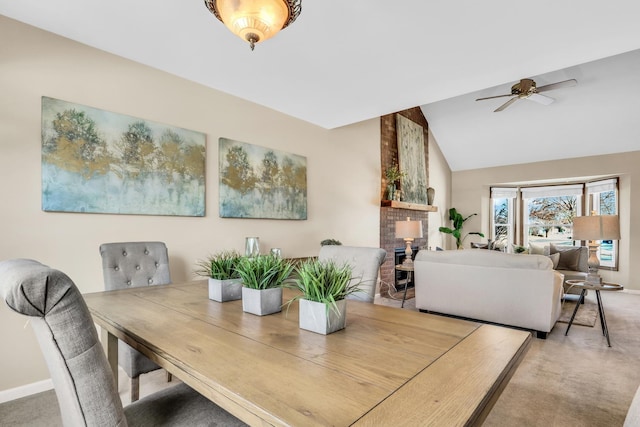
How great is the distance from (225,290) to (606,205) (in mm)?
7621

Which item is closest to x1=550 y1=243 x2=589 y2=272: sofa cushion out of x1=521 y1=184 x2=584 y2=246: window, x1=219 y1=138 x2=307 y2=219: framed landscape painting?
x1=521 y1=184 x2=584 y2=246: window

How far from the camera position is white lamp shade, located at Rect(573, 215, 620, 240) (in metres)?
3.24

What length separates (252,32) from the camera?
1.36 meters

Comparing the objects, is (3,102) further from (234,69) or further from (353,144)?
(353,144)

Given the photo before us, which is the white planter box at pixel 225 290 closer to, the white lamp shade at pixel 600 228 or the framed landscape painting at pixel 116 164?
the framed landscape painting at pixel 116 164

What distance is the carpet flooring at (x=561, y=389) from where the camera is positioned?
1.85m

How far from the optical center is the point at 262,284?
1.27 meters

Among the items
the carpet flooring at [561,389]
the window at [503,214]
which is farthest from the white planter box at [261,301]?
the window at [503,214]

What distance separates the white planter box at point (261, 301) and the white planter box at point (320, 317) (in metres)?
0.21

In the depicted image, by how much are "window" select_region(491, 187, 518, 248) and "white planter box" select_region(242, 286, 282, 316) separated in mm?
7531

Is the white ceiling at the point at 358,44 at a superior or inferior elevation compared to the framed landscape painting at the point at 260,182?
superior

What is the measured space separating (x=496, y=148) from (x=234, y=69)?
5.86 meters

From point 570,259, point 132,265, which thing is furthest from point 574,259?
point 132,265

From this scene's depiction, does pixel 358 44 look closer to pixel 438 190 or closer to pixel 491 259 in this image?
pixel 491 259
